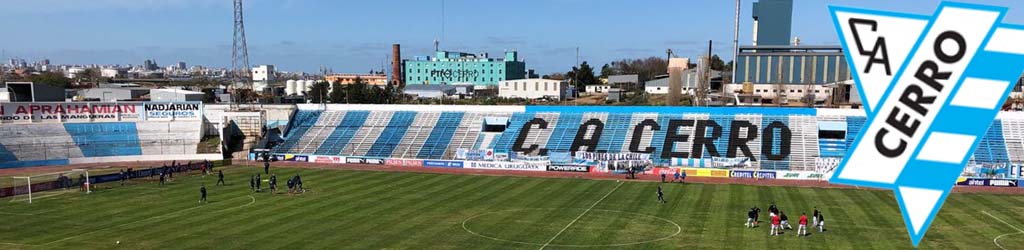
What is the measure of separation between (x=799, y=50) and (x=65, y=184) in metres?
104

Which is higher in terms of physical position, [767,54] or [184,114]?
[767,54]

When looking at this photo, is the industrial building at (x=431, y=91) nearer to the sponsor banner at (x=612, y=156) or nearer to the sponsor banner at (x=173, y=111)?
the sponsor banner at (x=173, y=111)

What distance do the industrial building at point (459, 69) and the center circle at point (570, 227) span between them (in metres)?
140

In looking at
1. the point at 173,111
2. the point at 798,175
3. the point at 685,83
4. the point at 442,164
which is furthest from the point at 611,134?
the point at 685,83

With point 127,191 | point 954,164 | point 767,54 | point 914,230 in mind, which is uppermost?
point 767,54

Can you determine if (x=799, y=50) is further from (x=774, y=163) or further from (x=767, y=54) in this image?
(x=774, y=163)

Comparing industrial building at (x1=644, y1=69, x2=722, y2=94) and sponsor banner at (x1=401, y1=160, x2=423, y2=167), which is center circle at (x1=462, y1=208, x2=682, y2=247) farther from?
industrial building at (x1=644, y1=69, x2=722, y2=94)

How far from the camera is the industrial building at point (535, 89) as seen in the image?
405 feet

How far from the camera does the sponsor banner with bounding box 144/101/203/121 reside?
246 feet

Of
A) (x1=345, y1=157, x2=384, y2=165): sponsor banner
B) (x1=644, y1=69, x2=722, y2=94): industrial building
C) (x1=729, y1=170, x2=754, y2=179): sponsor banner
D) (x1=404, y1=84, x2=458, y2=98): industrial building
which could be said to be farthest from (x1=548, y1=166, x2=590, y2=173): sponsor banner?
(x1=404, y1=84, x2=458, y2=98): industrial building

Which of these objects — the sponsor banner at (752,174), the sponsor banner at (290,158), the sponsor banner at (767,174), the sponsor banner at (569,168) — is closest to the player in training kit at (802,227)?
the sponsor banner at (752,174)

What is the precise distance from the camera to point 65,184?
162 feet

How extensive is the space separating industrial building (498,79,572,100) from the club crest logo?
4541 inches

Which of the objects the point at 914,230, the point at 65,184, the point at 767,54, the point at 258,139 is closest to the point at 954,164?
the point at 914,230
